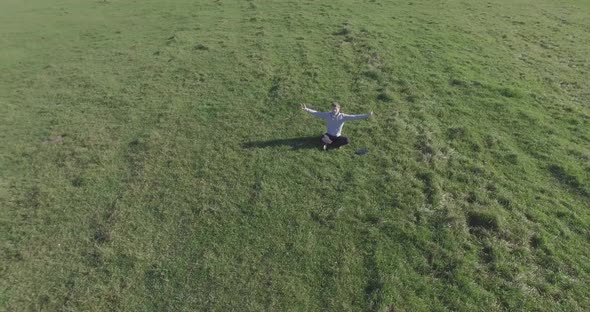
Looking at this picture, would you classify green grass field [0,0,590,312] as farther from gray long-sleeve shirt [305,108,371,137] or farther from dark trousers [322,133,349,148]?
gray long-sleeve shirt [305,108,371,137]

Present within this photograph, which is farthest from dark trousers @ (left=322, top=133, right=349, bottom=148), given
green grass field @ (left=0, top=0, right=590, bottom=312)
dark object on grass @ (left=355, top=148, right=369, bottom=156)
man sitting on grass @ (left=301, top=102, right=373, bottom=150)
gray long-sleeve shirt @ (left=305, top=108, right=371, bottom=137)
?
dark object on grass @ (left=355, top=148, right=369, bottom=156)

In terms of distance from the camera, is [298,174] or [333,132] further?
[333,132]

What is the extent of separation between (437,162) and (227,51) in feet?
47.0

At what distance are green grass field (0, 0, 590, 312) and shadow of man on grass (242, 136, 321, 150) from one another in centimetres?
10

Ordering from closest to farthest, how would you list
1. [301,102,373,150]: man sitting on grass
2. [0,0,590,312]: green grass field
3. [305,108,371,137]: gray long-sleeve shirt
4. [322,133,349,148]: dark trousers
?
A: [0,0,590,312]: green grass field → [305,108,371,137]: gray long-sleeve shirt → [301,102,373,150]: man sitting on grass → [322,133,349,148]: dark trousers

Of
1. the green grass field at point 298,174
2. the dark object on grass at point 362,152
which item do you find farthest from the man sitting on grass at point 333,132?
the dark object on grass at point 362,152

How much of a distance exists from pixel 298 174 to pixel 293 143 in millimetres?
1978

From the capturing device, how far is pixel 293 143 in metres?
16.1

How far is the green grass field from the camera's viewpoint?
10.9 meters

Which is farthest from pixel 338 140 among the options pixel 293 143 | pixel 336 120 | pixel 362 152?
pixel 293 143

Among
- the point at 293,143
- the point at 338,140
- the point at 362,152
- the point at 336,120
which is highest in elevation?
the point at 336,120

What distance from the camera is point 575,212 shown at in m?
12.7

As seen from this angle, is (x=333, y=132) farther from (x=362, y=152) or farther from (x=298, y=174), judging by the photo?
(x=298, y=174)

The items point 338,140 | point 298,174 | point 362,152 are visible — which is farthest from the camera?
point 338,140
